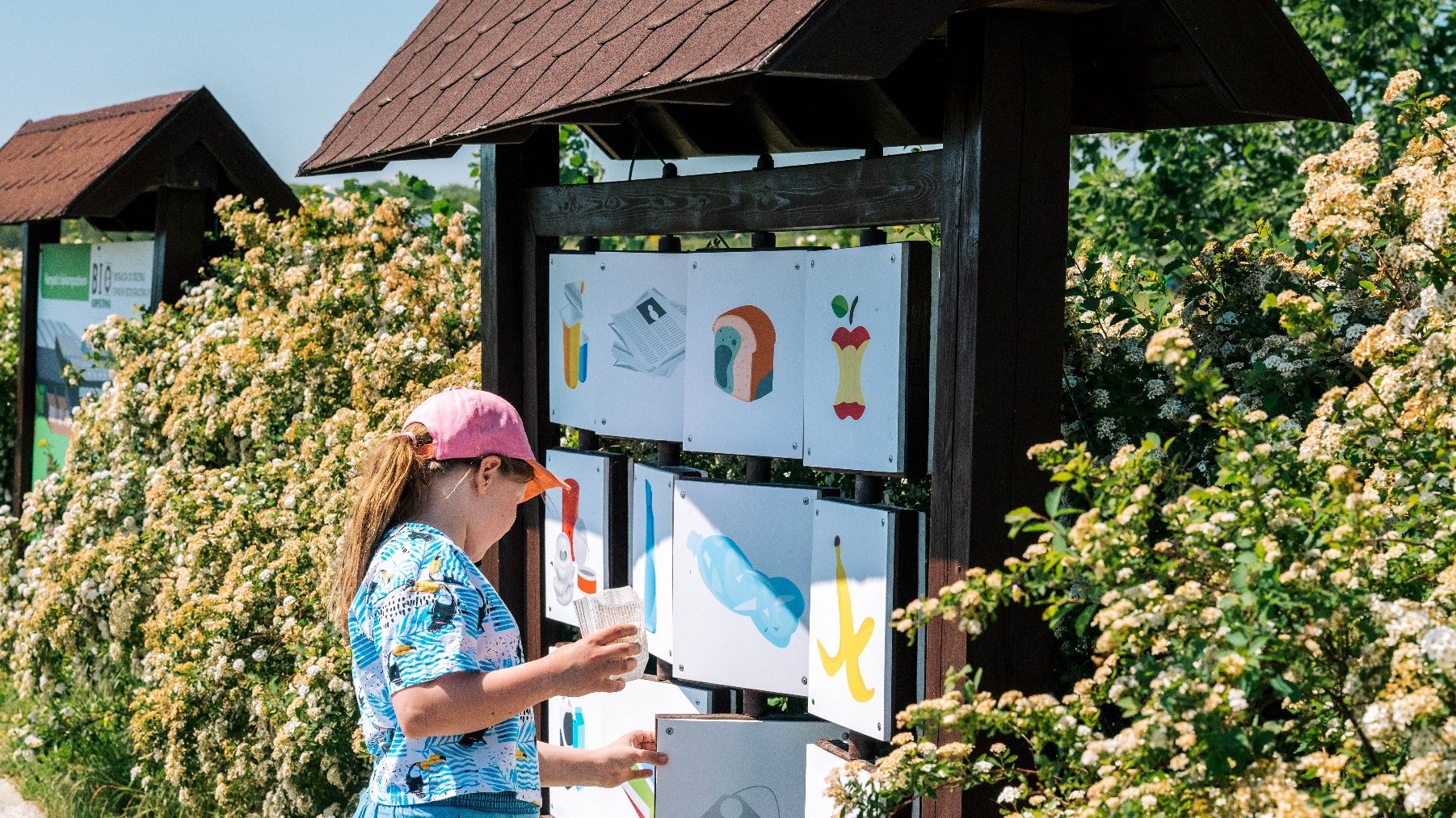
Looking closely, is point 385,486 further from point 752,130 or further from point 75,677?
point 75,677

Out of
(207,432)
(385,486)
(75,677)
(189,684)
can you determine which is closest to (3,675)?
(75,677)

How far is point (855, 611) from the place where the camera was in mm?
3070

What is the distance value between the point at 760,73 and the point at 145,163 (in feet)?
20.6

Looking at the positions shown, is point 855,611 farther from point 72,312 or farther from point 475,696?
point 72,312

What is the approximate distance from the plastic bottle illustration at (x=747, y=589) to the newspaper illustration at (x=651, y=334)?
503 mm

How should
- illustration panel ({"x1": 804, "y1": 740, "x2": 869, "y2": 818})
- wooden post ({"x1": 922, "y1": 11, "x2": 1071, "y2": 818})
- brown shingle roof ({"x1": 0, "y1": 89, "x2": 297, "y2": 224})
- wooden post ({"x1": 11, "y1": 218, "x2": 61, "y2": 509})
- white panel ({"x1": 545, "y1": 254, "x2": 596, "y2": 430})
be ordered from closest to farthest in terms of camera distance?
wooden post ({"x1": 922, "y1": 11, "x2": 1071, "y2": 818}) < illustration panel ({"x1": 804, "y1": 740, "x2": 869, "y2": 818}) < white panel ({"x1": 545, "y1": 254, "x2": 596, "y2": 430}) < brown shingle roof ({"x1": 0, "y1": 89, "x2": 297, "y2": 224}) < wooden post ({"x1": 11, "y1": 218, "x2": 61, "y2": 509})

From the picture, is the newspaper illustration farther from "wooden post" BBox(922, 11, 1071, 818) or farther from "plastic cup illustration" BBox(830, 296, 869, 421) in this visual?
"wooden post" BBox(922, 11, 1071, 818)

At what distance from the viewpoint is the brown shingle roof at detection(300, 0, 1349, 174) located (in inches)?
101

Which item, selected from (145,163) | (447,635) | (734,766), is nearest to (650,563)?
(734,766)

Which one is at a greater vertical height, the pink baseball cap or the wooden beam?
the wooden beam

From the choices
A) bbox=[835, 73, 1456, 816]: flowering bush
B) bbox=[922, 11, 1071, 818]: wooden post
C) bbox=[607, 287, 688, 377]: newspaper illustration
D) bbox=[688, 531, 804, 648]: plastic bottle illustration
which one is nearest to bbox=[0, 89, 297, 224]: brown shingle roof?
bbox=[607, 287, 688, 377]: newspaper illustration

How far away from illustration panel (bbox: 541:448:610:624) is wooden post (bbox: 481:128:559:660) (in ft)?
0.26

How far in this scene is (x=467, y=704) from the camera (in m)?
2.25

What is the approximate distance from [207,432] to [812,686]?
3.97 metres
